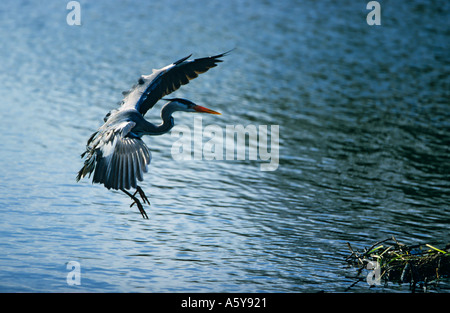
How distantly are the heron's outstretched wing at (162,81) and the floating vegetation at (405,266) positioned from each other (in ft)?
15.3

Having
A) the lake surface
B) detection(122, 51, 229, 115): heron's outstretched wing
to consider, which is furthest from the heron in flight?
the lake surface

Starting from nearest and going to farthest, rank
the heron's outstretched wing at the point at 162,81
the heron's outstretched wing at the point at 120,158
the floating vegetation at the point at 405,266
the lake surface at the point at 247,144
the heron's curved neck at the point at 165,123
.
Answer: the heron's outstretched wing at the point at 120,158
the floating vegetation at the point at 405,266
the lake surface at the point at 247,144
the heron's curved neck at the point at 165,123
the heron's outstretched wing at the point at 162,81

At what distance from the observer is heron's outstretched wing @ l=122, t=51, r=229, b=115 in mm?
14023

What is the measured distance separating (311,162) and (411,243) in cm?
544

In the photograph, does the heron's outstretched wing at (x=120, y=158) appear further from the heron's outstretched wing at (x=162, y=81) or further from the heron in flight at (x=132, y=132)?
the heron's outstretched wing at (x=162, y=81)

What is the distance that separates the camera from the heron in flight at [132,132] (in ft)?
38.0

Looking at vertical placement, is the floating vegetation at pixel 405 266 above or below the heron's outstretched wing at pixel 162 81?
below

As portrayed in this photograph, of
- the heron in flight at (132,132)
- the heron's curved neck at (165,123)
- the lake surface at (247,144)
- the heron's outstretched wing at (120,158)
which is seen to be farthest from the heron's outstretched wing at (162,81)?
the lake surface at (247,144)

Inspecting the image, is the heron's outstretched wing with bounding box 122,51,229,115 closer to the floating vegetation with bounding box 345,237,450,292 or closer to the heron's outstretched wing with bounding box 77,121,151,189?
the heron's outstretched wing with bounding box 77,121,151,189

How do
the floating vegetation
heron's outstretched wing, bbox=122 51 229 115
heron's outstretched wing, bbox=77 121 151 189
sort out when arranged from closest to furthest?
heron's outstretched wing, bbox=77 121 151 189 < the floating vegetation < heron's outstretched wing, bbox=122 51 229 115

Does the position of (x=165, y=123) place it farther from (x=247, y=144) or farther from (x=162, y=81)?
(x=247, y=144)

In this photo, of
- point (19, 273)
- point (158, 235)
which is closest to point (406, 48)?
point (158, 235)

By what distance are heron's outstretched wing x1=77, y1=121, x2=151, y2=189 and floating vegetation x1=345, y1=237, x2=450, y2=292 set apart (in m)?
3.97

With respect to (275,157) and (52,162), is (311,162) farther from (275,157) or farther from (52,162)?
(52,162)
